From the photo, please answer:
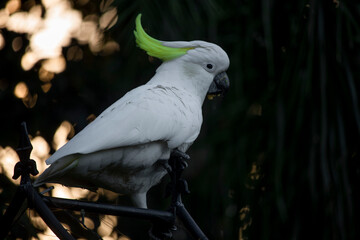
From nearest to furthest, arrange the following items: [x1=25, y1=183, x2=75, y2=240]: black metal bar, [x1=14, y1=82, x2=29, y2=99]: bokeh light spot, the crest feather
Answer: [x1=25, y1=183, x2=75, y2=240]: black metal bar → the crest feather → [x1=14, y1=82, x2=29, y2=99]: bokeh light spot

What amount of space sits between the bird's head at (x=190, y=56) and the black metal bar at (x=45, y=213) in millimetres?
595

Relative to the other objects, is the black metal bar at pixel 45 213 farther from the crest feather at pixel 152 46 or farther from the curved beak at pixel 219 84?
the curved beak at pixel 219 84

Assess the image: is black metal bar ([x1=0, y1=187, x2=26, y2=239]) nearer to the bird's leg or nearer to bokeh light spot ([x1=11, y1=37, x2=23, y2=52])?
the bird's leg

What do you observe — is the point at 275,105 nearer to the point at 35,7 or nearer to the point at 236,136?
the point at 236,136

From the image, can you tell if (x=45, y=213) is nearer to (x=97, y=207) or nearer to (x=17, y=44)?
(x=97, y=207)

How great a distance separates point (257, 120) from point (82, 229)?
1.05 meters

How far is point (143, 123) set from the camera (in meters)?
1.14

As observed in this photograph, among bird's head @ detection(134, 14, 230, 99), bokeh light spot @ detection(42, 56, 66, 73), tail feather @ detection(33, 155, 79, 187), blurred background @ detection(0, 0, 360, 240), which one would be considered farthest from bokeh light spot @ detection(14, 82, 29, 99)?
tail feather @ detection(33, 155, 79, 187)

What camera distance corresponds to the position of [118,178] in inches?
46.2

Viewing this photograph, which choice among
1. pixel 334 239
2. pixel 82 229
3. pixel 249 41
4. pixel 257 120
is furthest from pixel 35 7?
pixel 334 239

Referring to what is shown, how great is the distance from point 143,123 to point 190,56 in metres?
0.33

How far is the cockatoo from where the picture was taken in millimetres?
1066

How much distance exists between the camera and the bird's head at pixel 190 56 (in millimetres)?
1370

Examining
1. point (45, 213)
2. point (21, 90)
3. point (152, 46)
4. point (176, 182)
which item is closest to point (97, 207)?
point (45, 213)
